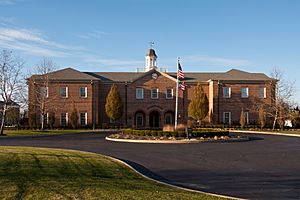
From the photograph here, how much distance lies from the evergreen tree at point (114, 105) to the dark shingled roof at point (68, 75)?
385 centimetres

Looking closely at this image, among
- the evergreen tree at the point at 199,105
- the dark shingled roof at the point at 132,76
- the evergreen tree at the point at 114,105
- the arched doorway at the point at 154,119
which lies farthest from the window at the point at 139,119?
the evergreen tree at the point at 199,105

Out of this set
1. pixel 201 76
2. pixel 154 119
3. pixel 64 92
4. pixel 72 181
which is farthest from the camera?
pixel 201 76

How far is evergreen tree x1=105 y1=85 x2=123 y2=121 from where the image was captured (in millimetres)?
48406

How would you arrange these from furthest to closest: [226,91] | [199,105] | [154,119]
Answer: [154,119]
[226,91]
[199,105]

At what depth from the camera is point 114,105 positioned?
1905 inches

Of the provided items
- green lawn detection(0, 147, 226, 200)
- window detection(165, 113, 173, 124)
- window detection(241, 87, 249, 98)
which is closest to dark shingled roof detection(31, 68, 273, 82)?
window detection(241, 87, 249, 98)

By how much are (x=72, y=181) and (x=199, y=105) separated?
40.9m

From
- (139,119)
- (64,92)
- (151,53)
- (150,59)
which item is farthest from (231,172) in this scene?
(151,53)

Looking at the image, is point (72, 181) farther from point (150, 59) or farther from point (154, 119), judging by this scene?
point (150, 59)

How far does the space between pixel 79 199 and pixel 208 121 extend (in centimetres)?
4616

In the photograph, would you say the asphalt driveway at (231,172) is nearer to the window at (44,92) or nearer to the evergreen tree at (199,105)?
the evergreen tree at (199,105)

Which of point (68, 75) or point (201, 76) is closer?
point (68, 75)

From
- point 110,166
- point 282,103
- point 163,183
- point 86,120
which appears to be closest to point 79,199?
point 163,183

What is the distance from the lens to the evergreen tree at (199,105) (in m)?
49.7
